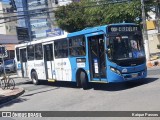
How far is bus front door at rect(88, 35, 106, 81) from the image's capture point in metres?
15.6

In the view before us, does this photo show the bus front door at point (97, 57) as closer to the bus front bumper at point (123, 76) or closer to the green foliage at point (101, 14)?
the bus front bumper at point (123, 76)

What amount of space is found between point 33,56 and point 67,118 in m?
12.2

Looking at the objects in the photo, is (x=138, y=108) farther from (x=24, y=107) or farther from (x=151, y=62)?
(x=151, y=62)

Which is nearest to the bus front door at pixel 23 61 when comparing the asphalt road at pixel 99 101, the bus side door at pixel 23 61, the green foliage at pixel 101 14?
the bus side door at pixel 23 61

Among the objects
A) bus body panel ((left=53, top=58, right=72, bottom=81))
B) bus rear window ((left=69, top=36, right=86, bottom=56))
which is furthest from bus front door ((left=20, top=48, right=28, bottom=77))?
bus rear window ((left=69, top=36, right=86, bottom=56))

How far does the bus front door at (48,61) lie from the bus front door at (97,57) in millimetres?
4235

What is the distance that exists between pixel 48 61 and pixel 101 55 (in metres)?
5.42

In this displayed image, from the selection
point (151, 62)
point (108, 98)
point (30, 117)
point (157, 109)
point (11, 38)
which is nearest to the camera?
point (157, 109)

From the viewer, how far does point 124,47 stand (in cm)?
1523

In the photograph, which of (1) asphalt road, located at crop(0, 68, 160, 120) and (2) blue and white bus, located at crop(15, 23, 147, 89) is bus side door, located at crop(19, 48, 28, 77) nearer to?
(2) blue and white bus, located at crop(15, 23, 147, 89)

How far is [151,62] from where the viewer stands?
2669cm

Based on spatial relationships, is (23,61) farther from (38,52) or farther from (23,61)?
(38,52)

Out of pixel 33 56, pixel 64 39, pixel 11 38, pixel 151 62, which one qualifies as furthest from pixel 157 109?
pixel 11 38

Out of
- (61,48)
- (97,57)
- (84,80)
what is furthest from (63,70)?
(97,57)
